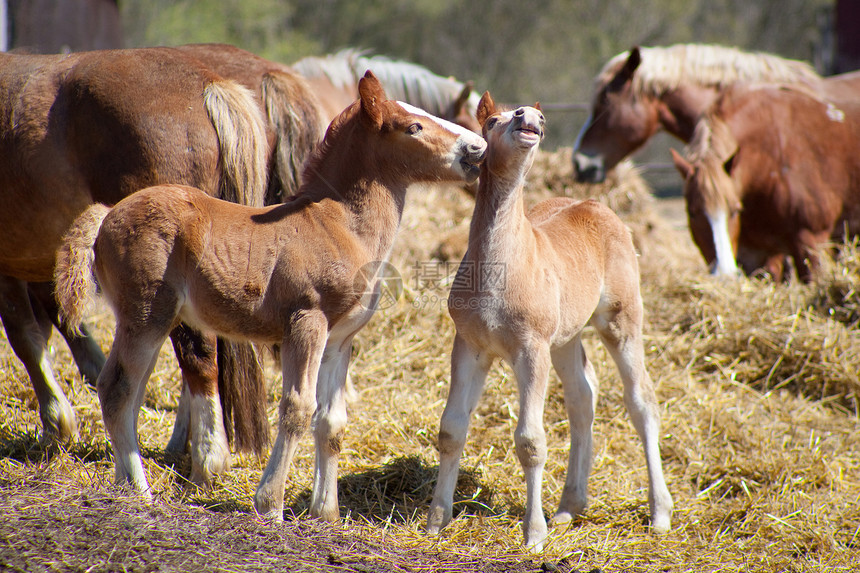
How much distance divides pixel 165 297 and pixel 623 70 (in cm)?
504

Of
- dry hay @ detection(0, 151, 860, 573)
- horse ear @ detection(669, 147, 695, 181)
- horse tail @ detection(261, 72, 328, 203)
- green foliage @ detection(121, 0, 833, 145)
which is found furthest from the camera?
green foliage @ detection(121, 0, 833, 145)

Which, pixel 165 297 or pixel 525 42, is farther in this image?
pixel 525 42

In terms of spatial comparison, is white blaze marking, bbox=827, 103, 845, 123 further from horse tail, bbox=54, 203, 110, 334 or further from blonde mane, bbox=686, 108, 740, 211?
horse tail, bbox=54, 203, 110, 334

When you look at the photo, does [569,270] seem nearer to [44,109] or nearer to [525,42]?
[44,109]

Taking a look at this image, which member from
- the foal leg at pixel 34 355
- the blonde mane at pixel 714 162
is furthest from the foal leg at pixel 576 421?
the blonde mane at pixel 714 162

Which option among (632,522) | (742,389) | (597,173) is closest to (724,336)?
(742,389)

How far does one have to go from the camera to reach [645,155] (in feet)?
54.5

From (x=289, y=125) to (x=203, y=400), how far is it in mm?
1299

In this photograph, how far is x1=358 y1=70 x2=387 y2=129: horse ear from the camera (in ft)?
8.24

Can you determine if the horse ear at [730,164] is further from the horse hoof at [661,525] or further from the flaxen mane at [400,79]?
the horse hoof at [661,525]

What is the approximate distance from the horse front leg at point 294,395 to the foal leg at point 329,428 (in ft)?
0.73

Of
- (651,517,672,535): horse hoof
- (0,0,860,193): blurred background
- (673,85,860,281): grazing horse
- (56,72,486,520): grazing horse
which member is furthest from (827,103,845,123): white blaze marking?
(0,0,860,193): blurred background

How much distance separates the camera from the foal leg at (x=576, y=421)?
3.07 meters

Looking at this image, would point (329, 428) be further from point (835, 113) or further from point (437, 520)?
point (835, 113)
